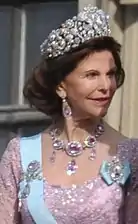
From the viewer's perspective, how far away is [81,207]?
3.08m

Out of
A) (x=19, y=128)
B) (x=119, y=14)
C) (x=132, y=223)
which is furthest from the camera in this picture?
(x=19, y=128)

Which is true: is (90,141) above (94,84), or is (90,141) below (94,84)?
below

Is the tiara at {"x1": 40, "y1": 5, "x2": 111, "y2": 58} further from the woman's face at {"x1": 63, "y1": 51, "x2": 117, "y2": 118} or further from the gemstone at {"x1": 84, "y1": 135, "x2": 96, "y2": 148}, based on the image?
the gemstone at {"x1": 84, "y1": 135, "x2": 96, "y2": 148}

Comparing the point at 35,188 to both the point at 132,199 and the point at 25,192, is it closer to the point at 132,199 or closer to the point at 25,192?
the point at 25,192

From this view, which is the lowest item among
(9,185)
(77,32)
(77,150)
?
(9,185)

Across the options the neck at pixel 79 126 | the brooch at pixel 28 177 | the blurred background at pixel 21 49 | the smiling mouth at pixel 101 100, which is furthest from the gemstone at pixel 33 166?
the blurred background at pixel 21 49

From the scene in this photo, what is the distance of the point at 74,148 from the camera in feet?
10.4

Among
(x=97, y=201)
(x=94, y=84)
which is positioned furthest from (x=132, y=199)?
(x=94, y=84)

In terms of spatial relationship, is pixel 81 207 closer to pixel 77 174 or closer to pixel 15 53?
pixel 77 174

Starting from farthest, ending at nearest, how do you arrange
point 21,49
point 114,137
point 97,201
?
1. point 21,49
2. point 114,137
3. point 97,201

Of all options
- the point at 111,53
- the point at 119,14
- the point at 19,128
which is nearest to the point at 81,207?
the point at 111,53

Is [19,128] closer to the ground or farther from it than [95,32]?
closer to the ground

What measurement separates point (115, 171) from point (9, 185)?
11.8 inches

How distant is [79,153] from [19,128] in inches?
43.8
